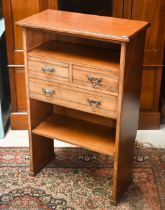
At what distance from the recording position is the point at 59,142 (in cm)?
279

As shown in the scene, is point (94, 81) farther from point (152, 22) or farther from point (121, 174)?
point (152, 22)

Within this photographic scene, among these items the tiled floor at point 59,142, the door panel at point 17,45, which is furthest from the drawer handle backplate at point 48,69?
the tiled floor at point 59,142

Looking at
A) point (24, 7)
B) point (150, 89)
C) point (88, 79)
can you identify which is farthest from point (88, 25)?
point (150, 89)

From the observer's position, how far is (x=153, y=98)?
287 cm

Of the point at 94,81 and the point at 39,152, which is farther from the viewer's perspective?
the point at 39,152

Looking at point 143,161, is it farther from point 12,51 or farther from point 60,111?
point 12,51

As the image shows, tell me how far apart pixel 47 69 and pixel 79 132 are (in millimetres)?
448

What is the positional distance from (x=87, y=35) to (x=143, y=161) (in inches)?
41.6

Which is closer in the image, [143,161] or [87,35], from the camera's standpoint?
[87,35]

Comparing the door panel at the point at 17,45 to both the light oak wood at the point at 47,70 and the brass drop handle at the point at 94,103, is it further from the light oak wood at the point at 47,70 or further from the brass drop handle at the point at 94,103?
the brass drop handle at the point at 94,103

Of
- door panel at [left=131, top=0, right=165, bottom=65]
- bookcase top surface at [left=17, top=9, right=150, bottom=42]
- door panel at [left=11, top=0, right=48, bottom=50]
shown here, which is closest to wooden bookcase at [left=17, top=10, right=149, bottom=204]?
bookcase top surface at [left=17, top=9, right=150, bottom=42]

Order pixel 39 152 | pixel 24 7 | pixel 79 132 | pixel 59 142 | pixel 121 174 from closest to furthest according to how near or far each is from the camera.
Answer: pixel 121 174 → pixel 79 132 → pixel 39 152 → pixel 24 7 → pixel 59 142

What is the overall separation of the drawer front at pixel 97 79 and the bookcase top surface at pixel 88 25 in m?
0.17

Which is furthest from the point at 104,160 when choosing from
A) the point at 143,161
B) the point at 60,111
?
the point at 60,111
